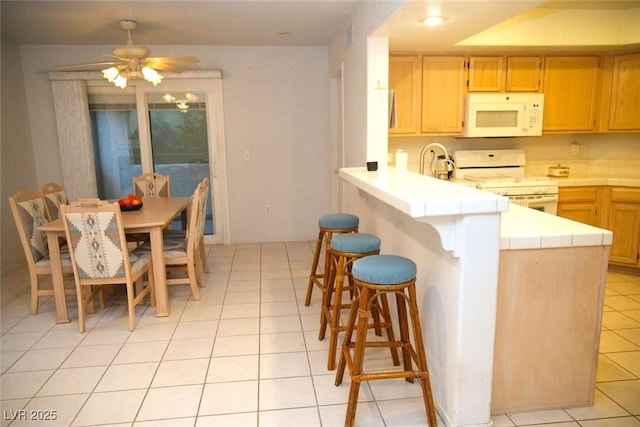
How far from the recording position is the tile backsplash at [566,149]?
458cm

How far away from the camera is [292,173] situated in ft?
18.3

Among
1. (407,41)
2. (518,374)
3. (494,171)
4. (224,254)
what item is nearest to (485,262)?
(518,374)

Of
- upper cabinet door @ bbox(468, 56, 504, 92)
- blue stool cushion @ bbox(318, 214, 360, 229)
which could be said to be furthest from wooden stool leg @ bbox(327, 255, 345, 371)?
upper cabinet door @ bbox(468, 56, 504, 92)

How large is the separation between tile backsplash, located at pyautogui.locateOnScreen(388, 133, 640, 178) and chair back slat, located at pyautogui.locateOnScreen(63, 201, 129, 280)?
2870mm

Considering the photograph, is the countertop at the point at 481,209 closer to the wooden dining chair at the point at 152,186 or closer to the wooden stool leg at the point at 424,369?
the wooden stool leg at the point at 424,369

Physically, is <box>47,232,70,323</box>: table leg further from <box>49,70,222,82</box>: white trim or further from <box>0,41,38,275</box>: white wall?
<box>49,70,222,82</box>: white trim

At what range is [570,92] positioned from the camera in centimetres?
436

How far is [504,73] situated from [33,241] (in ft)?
14.8

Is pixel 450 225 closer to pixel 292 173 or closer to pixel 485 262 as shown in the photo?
pixel 485 262

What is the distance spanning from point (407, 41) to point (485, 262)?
232 cm

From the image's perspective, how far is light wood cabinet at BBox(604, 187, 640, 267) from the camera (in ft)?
13.0

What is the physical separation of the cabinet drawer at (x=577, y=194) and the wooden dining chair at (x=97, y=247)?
3932 millimetres

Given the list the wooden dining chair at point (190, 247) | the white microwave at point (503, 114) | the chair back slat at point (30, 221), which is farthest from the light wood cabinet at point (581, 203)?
the chair back slat at point (30, 221)

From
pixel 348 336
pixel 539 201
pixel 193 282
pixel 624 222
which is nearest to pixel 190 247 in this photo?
pixel 193 282
